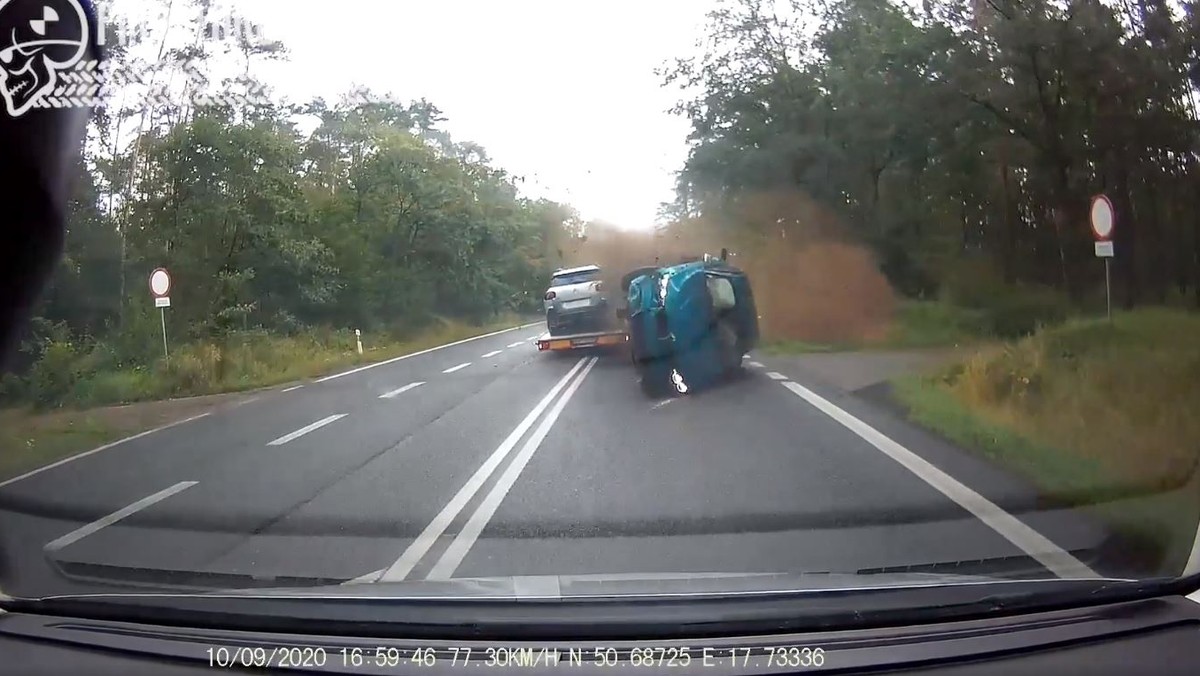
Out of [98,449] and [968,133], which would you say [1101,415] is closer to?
[968,133]

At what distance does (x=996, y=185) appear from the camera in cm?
939

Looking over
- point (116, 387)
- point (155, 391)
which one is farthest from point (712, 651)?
point (155, 391)

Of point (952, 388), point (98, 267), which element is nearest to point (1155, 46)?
point (952, 388)

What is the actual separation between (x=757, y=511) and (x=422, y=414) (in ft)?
20.9

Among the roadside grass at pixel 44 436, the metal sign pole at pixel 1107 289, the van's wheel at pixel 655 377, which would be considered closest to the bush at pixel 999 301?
the metal sign pole at pixel 1107 289

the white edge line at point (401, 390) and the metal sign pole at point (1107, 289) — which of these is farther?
the white edge line at point (401, 390)

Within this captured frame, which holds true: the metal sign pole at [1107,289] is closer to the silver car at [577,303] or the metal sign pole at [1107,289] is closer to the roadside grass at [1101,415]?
the roadside grass at [1101,415]

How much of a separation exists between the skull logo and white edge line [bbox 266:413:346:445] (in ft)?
12.1

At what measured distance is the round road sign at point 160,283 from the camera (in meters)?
10.8

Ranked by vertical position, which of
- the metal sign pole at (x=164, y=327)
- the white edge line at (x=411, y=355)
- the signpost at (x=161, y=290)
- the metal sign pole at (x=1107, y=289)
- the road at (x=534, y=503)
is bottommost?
the road at (x=534, y=503)

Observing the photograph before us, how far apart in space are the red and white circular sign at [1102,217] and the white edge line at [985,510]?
234 cm

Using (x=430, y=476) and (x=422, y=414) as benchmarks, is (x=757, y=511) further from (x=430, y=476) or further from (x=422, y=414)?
(x=422, y=414)

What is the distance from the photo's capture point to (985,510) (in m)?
5.58

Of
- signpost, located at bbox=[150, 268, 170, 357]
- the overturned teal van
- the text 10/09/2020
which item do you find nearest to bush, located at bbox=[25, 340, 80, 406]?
signpost, located at bbox=[150, 268, 170, 357]
